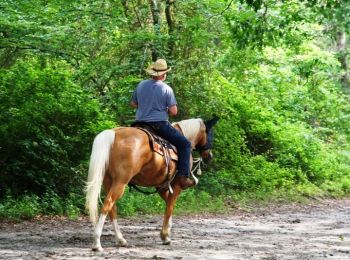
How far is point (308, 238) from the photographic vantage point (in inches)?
392

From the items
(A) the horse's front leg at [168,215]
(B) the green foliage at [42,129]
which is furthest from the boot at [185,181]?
(B) the green foliage at [42,129]

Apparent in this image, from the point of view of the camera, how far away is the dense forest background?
12750mm

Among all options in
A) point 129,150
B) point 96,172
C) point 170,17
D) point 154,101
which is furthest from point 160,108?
point 170,17

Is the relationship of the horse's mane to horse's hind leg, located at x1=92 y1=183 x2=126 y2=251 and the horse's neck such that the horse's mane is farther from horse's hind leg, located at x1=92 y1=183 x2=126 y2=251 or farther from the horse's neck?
horse's hind leg, located at x1=92 y1=183 x2=126 y2=251

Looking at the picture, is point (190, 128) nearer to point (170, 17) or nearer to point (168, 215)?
point (168, 215)

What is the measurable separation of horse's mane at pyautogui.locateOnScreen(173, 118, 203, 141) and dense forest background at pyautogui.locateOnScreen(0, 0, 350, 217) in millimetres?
2572

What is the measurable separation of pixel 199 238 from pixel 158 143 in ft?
6.11

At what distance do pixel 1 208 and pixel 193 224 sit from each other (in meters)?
3.68

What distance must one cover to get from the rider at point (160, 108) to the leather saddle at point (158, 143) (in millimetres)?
61

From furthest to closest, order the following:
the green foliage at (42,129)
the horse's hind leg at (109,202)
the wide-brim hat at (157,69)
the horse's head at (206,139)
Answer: the green foliage at (42,129) → the horse's head at (206,139) → the wide-brim hat at (157,69) → the horse's hind leg at (109,202)

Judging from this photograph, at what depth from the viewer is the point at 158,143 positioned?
28.5 ft

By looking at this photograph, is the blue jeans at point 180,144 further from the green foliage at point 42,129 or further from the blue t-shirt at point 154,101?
the green foliage at point 42,129

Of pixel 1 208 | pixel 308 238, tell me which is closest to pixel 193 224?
pixel 308 238

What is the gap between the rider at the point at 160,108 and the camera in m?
8.77
